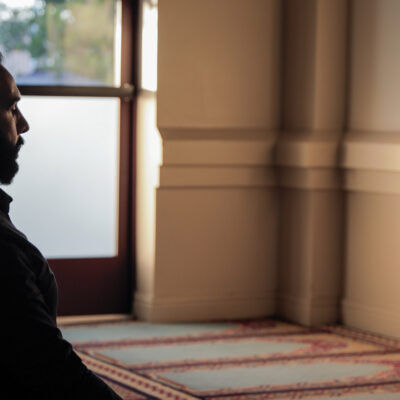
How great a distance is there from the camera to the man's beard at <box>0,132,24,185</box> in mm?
2309

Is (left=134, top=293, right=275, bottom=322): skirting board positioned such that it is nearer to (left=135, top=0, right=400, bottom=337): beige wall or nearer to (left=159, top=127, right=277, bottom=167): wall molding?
(left=135, top=0, right=400, bottom=337): beige wall

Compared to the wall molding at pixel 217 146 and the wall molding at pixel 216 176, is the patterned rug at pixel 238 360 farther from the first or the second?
the wall molding at pixel 217 146

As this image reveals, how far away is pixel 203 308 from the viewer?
6273mm

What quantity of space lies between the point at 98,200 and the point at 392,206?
6.11 ft

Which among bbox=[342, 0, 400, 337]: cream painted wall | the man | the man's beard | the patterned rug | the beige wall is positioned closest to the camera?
the man

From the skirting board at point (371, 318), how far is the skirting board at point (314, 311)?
2.9 inches

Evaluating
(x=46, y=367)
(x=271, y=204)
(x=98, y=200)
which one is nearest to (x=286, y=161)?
(x=271, y=204)

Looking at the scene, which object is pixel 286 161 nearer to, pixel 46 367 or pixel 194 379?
pixel 194 379

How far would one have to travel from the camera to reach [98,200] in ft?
20.8

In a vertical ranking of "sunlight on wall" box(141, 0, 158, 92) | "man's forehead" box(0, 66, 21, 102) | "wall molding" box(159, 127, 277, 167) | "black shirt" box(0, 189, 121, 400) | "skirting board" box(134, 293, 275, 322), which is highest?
"sunlight on wall" box(141, 0, 158, 92)

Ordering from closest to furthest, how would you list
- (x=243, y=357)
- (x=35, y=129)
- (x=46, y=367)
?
1. (x=46, y=367)
2. (x=243, y=357)
3. (x=35, y=129)

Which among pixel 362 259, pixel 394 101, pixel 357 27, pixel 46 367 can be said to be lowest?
pixel 362 259

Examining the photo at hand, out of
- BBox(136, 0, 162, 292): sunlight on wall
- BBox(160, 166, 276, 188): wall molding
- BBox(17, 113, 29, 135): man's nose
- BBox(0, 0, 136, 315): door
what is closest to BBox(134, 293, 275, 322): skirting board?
BBox(136, 0, 162, 292): sunlight on wall

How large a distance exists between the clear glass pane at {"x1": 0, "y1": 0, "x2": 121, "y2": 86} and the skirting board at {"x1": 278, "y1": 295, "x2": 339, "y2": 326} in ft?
5.97
